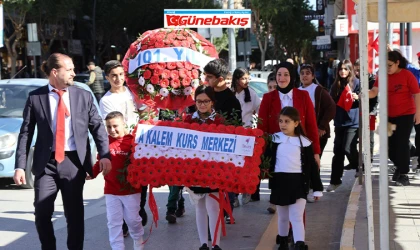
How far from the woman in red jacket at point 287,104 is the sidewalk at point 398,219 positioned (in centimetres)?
88

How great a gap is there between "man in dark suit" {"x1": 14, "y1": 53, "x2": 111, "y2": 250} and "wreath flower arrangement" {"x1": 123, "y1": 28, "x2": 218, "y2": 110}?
132 cm

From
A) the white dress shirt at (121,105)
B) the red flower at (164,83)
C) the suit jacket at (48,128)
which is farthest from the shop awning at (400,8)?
the suit jacket at (48,128)

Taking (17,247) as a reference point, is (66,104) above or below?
above

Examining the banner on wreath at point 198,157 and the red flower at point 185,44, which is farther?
the red flower at point 185,44

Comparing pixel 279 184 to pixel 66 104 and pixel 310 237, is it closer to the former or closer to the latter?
pixel 310 237

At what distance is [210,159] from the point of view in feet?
21.4

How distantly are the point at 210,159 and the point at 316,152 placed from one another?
4.79 feet

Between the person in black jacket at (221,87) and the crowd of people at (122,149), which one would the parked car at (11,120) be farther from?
the crowd of people at (122,149)

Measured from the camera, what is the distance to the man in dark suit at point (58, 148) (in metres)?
6.09

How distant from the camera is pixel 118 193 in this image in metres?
6.66

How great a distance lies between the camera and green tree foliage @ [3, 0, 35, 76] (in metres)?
40.8

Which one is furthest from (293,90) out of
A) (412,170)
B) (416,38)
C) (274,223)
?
(416,38)

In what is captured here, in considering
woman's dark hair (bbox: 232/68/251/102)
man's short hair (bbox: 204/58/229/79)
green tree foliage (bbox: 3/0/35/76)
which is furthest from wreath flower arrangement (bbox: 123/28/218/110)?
green tree foliage (bbox: 3/0/35/76)

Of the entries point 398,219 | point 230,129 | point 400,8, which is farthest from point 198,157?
point 400,8
